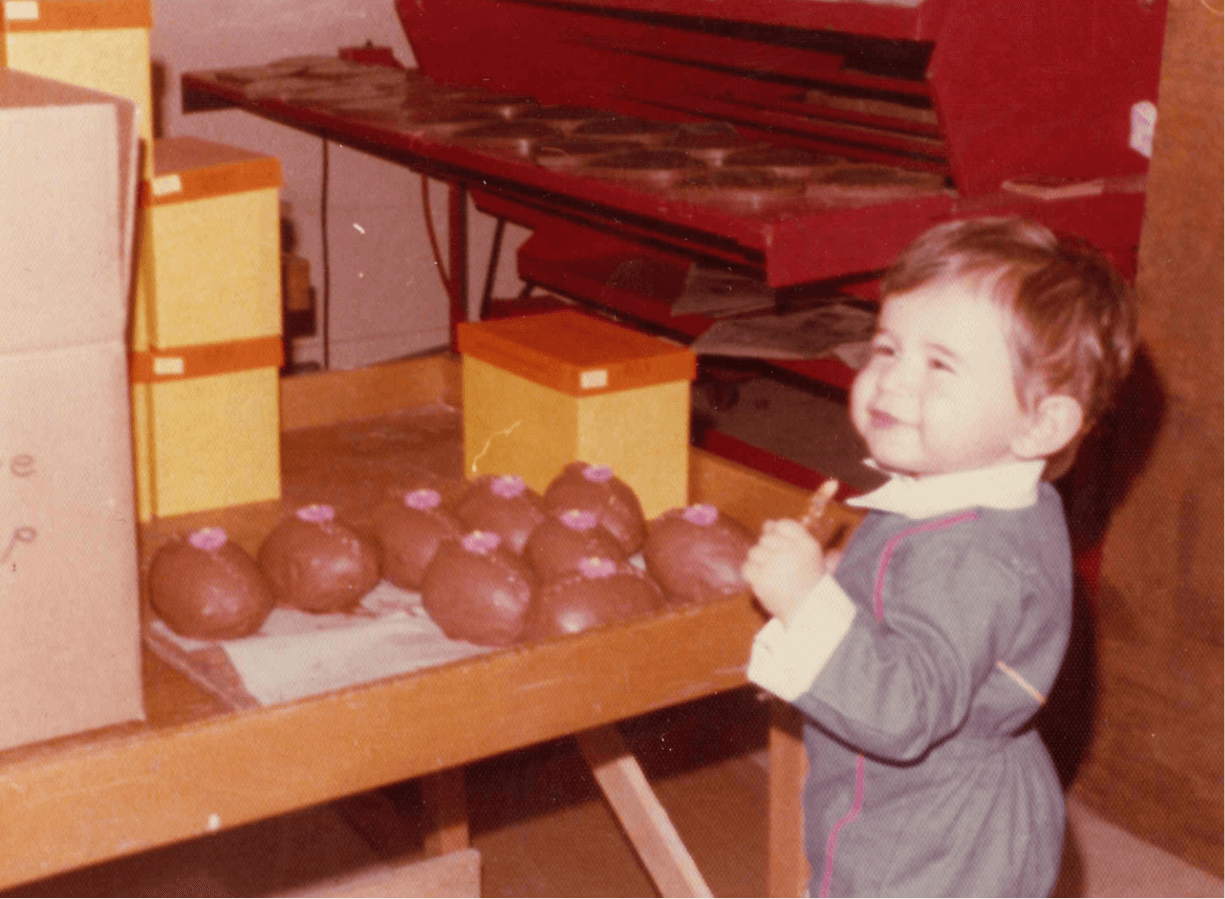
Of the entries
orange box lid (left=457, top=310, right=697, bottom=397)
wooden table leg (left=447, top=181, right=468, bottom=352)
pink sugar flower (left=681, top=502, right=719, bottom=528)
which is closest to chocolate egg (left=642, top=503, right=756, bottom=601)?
pink sugar flower (left=681, top=502, right=719, bottom=528)

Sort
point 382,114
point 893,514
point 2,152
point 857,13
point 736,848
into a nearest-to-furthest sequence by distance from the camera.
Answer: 1. point 2,152
2. point 893,514
3. point 857,13
4. point 736,848
5. point 382,114

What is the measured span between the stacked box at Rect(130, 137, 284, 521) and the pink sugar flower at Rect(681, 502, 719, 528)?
1.72 feet

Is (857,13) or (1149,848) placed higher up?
(857,13)

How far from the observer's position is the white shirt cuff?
940 mm

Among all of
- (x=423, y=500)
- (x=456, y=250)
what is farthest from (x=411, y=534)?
(x=456, y=250)

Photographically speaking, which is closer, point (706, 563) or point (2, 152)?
point (2, 152)

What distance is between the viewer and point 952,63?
5.70ft

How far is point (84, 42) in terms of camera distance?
4.56 ft

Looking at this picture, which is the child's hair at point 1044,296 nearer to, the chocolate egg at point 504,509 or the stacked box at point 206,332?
the chocolate egg at point 504,509

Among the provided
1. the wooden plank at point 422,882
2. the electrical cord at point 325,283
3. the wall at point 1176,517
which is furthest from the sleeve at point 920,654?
the electrical cord at point 325,283

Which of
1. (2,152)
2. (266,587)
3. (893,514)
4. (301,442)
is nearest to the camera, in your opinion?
(2,152)

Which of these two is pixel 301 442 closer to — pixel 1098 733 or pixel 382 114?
pixel 382 114

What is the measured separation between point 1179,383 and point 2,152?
157 cm

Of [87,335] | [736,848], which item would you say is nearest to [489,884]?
[736,848]
